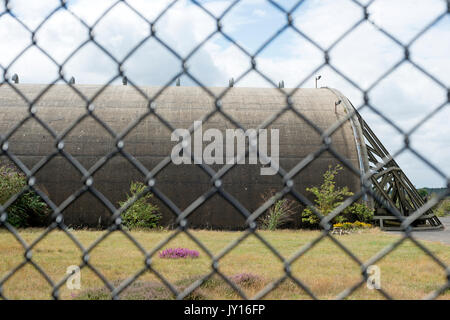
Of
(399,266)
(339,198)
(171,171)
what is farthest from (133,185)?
(399,266)

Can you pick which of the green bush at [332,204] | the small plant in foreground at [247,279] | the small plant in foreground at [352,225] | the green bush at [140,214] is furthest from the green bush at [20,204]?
the small plant in foreground at [247,279]

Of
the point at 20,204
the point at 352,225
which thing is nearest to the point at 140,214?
the point at 20,204

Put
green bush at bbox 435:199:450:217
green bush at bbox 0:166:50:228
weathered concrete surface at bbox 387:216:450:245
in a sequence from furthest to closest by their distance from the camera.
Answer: green bush at bbox 435:199:450:217 → green bush at bbox 0:166:50:228 → weathered concrete surface at bbox 387:216:450:245

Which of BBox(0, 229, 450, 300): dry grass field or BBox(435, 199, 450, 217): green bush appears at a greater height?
BBox(0, 229, 450, 300): dry grass field

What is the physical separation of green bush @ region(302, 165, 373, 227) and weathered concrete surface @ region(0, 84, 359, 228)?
321 mm

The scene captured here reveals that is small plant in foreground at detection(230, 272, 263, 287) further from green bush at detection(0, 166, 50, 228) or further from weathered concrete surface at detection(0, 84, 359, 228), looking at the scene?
green bush at detection(0, 166, 50, 228)

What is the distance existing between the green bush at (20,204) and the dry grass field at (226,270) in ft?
7.62

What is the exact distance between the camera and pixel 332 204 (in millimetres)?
14844

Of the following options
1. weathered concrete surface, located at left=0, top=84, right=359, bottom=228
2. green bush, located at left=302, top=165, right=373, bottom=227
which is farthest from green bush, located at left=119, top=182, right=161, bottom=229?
green bush, located at left=302, top=165, right=373, bottom=227

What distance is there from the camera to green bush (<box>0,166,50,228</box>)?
44.2 feet
